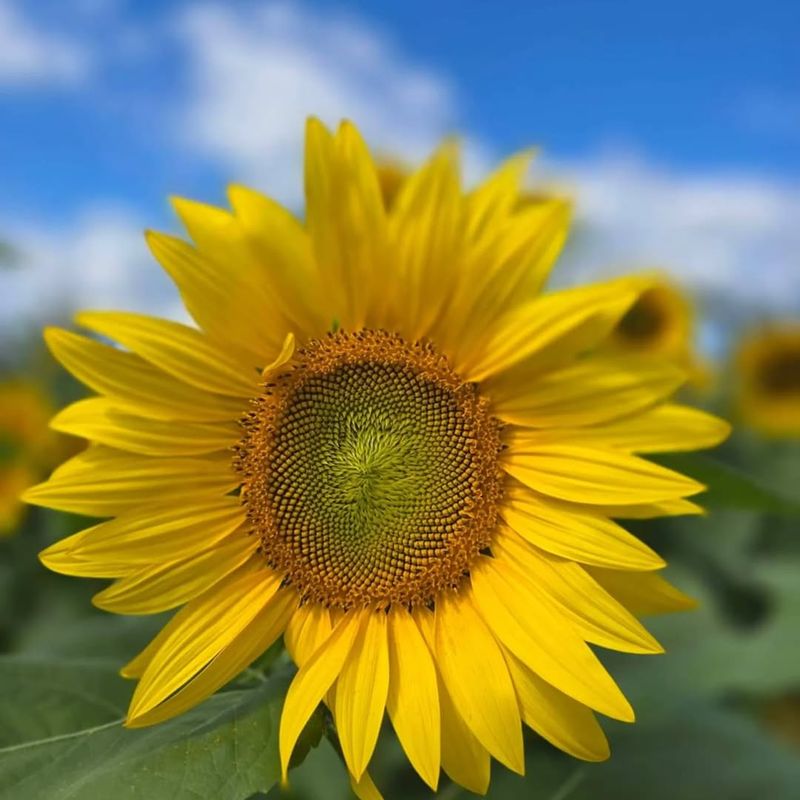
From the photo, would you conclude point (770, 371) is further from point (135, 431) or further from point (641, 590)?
point (135, 431)

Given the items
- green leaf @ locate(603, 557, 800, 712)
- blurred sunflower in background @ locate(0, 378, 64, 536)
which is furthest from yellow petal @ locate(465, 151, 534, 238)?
blurred sunflower in background @ locate(0, 378, 64, 536)

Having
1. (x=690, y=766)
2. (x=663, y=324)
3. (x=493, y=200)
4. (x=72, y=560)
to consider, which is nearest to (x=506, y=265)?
(x=493, y=200)

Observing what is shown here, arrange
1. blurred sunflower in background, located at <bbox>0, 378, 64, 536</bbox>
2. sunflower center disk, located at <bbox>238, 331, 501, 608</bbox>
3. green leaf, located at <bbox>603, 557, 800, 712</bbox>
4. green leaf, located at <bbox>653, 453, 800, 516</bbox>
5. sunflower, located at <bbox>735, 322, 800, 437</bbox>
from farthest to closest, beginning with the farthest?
1. sunflower, located at <bbox>735, 322, 800, 437</bbox>
2. blurred sunflower in background, located at <bbox>0, 378, 64, 536</bbox>
3. green leaf, located at <bbox>603, 557, 800, 712</bbox>
4. green leaf, located at <bbox>653, 453, 800, 516</bbox>
5. sunflower center disk, located at <bbox>238, 331, 501, 608</bbox>

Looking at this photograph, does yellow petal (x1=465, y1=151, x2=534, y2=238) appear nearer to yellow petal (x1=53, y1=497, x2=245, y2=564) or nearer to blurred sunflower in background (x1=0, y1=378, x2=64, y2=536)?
yellow petal (x1=53, y1=497, x2=245, y2=564)

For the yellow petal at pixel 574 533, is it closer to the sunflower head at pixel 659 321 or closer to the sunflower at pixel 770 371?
the sunflower head at pixel 659 321

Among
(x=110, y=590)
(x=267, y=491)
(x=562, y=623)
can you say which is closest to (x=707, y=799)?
(x=562, y=623)

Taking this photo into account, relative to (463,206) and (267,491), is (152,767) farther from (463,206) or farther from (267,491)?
(463,206)
